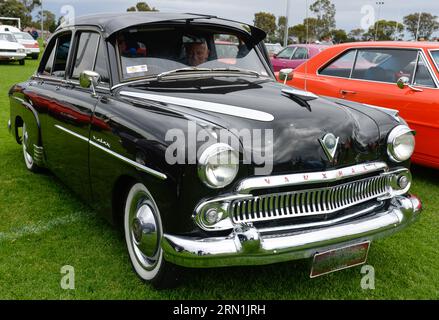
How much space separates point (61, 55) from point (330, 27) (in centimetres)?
5888

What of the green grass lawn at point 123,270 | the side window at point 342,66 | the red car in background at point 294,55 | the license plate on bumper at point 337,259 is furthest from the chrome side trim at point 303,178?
the red car in background at point 294,55

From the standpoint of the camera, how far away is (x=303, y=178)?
104 inches

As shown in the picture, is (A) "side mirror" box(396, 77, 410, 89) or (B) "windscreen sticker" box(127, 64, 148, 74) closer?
(B) "windscreen sticker" box(127, 64, 148, 74)

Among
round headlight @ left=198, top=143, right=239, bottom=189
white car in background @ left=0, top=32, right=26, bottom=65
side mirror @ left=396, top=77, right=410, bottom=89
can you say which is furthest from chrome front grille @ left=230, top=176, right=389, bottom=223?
white car in background @ left=0, top=32, right=26, bottom=65

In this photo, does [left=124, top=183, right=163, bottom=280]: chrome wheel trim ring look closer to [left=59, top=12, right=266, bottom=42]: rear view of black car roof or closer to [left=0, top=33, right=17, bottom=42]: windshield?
[left=59, top=12, right=266, bottom=42]: rear view of black car roof

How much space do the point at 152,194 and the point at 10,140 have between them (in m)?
5.01

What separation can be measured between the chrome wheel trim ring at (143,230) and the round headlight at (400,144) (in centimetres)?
160

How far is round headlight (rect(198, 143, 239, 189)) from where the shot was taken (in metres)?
2.41

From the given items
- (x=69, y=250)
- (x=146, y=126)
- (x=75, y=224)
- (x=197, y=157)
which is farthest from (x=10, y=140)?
(x=197, y=157)

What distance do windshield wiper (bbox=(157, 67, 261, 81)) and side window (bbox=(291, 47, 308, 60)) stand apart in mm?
10572

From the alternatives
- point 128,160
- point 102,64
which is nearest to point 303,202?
point 128,160

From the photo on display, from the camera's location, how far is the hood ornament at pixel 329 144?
2.75 metres

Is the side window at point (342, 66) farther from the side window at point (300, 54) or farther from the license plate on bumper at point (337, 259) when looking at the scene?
the side window at point (300, 54)


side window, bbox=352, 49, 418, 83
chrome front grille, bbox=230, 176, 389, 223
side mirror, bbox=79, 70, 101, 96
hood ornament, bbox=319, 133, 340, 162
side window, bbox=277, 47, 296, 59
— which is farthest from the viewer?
side window, bbox=277, 47, 296, 59
